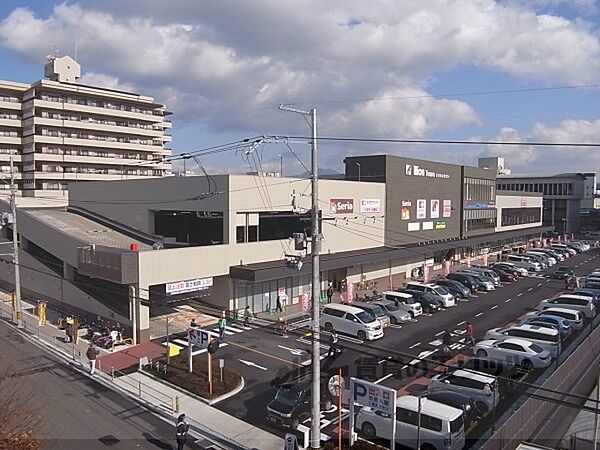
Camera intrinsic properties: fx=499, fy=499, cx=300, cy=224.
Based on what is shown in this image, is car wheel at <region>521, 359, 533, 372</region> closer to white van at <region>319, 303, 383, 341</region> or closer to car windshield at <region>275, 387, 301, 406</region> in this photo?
white van at <region>319, 303, 383, 341</region>

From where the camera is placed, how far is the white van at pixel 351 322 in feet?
75.8

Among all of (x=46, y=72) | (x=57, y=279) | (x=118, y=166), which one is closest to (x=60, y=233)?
(x=57, y=279)

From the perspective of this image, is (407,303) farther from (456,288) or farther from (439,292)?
(456,288)

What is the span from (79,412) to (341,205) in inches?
828

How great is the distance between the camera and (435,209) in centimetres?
4328

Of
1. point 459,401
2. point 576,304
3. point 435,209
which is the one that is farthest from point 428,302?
point 435,209

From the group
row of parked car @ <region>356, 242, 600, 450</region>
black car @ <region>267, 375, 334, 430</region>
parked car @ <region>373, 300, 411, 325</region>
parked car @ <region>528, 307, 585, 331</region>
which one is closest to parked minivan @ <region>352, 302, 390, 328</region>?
parked car @ <region>373, 300, 411, 325</region>

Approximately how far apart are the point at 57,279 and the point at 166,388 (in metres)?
15.4

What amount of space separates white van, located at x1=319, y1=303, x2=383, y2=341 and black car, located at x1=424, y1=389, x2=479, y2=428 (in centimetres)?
846

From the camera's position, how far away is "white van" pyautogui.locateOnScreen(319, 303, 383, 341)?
75.8 feet

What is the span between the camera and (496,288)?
36531mm

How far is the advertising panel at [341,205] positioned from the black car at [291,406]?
17533 mm

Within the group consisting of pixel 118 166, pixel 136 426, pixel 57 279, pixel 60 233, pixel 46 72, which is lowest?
pixel 136 426

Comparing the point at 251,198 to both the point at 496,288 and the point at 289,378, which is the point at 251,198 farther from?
the point at 496,288
